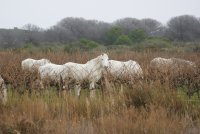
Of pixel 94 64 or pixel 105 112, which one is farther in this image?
pixel 94 64

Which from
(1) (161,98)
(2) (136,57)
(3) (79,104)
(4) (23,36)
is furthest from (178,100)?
(4) (23,36)

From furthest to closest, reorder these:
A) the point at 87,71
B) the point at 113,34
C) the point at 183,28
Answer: the point at 183,28
the point at 113,34
the point at 87,71

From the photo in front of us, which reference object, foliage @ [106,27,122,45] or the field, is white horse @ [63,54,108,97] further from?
foliage @ [106,27,122,45]

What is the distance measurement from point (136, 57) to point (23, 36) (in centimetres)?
4139

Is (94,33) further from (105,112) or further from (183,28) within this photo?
(105,112)

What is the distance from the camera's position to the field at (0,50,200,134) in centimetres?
559

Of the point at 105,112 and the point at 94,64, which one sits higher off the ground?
the point at 94,64

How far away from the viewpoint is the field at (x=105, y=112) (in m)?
5.59

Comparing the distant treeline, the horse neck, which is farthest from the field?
the distant treeline

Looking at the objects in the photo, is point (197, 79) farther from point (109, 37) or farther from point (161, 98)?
point (109, 37)

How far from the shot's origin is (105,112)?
6.79m

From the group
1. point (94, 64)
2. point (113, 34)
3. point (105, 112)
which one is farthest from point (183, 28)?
point (105, 112)

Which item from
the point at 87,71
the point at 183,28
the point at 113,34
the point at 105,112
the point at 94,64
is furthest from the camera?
the point at 183,28

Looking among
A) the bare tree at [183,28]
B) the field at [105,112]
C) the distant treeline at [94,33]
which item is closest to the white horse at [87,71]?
the field at [105,112]
